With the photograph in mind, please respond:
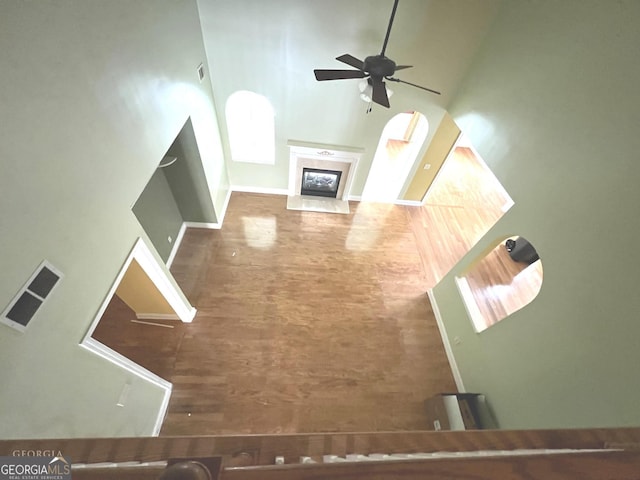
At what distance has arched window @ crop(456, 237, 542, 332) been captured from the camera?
3.13 meters

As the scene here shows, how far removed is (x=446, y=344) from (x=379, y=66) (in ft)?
10.8

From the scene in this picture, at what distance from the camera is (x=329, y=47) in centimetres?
321

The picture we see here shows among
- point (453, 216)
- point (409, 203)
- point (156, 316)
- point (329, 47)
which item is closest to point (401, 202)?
point (409, 203)

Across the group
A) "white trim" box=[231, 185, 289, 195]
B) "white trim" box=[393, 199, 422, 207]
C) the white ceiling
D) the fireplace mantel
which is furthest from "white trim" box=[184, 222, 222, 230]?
"white trim" box=[393, 199, 422, 207]

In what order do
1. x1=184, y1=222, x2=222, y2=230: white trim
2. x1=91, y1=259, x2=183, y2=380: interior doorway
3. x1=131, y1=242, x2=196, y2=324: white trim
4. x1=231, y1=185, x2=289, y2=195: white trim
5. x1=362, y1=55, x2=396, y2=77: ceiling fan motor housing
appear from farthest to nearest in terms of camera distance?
x1=231, y1=185, x2=289, y2=195: white trim, x1=184, y1=222, x2=222, y2=230: white trim, x1=91, y1=259, x2=183, y2=380: interior doorway, x1=362, y1=55, x2=396, y2=77: ceiling fan motor housing, x1=131, y1=242, x2=196, y2=324: white trim

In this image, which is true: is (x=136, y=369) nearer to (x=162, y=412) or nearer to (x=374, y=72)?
(x=162, y=412)

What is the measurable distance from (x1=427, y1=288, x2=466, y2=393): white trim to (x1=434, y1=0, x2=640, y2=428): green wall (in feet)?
0.54

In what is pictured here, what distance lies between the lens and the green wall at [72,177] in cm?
109

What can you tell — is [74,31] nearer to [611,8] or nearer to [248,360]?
[248,360]

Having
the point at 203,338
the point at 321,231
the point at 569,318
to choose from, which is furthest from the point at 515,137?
the point at 203,338

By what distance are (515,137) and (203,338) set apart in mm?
4068

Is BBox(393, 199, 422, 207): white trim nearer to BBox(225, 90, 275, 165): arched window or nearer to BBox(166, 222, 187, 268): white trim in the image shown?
BBox(225, 90, 275, 165): arched window

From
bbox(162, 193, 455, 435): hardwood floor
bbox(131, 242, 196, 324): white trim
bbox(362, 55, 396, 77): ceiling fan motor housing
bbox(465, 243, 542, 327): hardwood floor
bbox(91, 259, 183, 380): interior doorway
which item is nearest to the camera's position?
bbox(131, 242, 196, 324): white trim

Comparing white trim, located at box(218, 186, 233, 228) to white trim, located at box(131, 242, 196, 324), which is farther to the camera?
white trim, located at box(218, 186, 233, 228)
